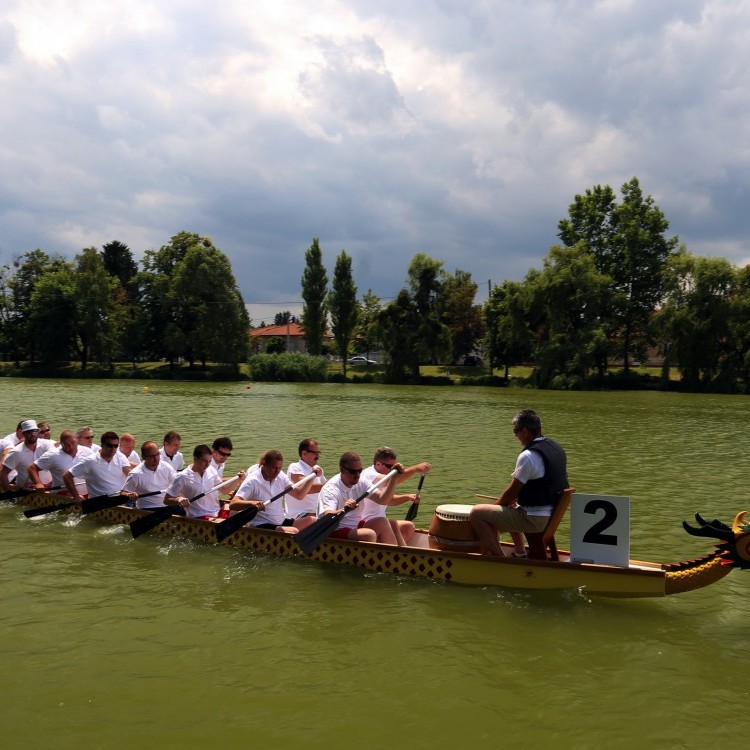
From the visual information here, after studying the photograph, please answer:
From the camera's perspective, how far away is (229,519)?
31.2ft

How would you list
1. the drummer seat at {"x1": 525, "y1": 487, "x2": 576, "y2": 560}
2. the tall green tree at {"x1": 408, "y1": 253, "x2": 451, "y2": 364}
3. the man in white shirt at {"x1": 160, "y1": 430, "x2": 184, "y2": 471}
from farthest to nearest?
the tall green tree at {"x1": 408, "y1": 253, "x2": 451, "y2": 364} → the man in white shirt at {"x1": 160, "y1": 430, "x2": 184, "y2": 471} → the drummer seat at {"x1": 525, "y1": 487, "x2": 576, "y2": 560}

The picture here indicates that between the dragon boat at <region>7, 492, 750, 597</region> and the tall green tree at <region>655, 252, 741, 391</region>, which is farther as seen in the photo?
the tall green tree at <region>655, 252, 741, 391</region>

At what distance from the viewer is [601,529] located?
7.71m

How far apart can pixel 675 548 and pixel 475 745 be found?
662 cm

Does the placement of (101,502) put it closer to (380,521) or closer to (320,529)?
(320,529)

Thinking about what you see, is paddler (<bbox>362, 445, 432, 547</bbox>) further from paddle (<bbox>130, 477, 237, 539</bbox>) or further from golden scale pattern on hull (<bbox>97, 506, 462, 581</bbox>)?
paddle (<bbox>130, 477, 237, 539</bbox>)

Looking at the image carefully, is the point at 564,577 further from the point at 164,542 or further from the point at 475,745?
the point at 164,542

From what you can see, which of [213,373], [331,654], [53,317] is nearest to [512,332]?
[213,373]

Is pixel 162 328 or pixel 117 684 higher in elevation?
pixel 162 328

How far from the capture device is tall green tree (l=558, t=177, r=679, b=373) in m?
61.5

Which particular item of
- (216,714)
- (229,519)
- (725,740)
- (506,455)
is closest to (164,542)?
(229,519)

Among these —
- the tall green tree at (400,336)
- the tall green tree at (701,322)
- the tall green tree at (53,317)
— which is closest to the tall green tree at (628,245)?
the tall green tree at (701,322)

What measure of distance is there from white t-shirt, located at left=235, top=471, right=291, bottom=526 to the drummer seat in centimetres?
353

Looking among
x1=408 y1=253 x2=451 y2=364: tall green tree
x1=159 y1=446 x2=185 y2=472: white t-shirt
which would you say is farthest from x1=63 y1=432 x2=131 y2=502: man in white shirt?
x1=408 y1=253 x2=451 y2=364: tall green tree
